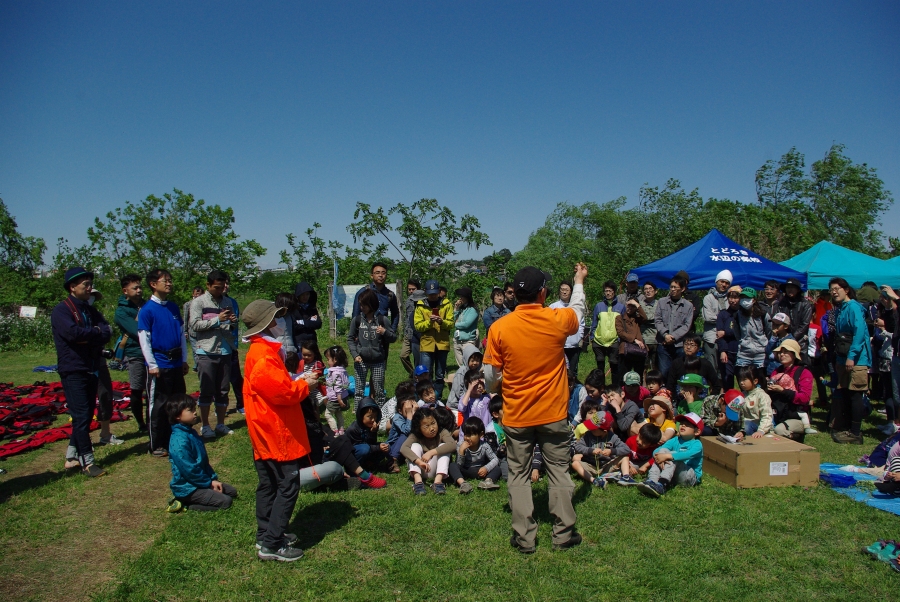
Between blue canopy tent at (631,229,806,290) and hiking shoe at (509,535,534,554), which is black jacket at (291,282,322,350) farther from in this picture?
blue canopy tent at (631,229,806,290)

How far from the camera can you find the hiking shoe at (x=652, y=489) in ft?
16.3

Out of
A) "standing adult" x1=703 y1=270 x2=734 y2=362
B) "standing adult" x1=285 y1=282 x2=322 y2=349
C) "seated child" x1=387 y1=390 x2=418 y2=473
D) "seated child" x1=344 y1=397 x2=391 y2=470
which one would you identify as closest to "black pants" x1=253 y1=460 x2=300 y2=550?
"seated child" x1=344 y1=397 x2=391 y2=470

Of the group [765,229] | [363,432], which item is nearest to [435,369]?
[363,432]

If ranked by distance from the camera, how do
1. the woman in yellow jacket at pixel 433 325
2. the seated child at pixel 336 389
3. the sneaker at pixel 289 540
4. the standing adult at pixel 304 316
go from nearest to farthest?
the sneaker at pixel 289 540, the seated child at pixel 336 389, the standing adult at pixel 304 316, the woman in yellow jacket at pixel 433 325

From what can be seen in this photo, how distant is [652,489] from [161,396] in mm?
5029

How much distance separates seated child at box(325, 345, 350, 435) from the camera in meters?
6.91

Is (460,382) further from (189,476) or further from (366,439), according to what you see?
(189,476)

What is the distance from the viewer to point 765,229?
20.8 meters

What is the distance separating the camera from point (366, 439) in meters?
5.98

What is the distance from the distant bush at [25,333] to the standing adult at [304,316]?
45.5 ft

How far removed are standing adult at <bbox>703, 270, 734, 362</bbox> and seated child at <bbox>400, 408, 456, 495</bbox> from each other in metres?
4.72

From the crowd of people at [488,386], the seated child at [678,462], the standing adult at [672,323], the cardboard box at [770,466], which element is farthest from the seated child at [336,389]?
the standing adult at [672,323]

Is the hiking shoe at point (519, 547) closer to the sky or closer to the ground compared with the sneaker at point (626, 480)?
closer to the ground

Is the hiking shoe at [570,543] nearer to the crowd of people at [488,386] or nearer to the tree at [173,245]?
the crowd of people at [488,386]
